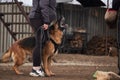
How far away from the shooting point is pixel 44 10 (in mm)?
9109

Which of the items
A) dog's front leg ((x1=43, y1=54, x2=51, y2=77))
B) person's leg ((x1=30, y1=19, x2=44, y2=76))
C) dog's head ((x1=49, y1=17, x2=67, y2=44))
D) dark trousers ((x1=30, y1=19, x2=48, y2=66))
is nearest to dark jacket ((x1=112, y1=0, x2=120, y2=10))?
dog's head ((x1=49, y1=17, x2=67, y2=44))

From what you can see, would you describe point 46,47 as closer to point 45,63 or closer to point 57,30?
point 45,63

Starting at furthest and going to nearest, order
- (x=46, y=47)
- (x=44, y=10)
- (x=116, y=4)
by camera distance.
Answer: (x=46, y=47) < (x=44, y=10) < (x=116, y=4)

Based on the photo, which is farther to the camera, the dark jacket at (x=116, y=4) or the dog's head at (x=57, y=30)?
the dog's head at (x=57, y=30)

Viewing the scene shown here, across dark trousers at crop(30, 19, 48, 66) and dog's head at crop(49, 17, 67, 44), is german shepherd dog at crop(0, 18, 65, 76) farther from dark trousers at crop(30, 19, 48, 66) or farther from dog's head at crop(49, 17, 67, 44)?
dark trousers at crop(30, 19, 48, 66)

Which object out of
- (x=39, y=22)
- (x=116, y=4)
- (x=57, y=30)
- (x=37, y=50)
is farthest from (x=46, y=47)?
(x=116, y=4)

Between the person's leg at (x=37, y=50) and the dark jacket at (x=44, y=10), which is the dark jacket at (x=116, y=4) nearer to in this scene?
the dark jacket at (x=44, y=10)

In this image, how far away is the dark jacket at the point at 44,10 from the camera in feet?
29.9

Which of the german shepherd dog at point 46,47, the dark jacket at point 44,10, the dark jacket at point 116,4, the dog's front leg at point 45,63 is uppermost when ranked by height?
the dark jacket at point 116,4

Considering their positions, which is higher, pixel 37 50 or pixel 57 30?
pixel 57 30

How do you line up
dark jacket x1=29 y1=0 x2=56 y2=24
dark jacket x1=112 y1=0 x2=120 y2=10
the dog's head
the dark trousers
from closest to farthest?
dark jacket x1=112 y1=0 x2=120 y2=10, dark jacket x1=29 y1=0 x2=56 y2=24, the dark trousers, the dog's head

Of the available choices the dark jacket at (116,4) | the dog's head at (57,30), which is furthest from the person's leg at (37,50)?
the dark jacket at (116,4)

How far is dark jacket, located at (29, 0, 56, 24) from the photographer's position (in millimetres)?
9117

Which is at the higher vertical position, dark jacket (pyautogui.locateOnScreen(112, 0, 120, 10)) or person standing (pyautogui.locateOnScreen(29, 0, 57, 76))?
→ dark jacket (pyautogui.locateOnScreen(112, 0, 120, 10))
